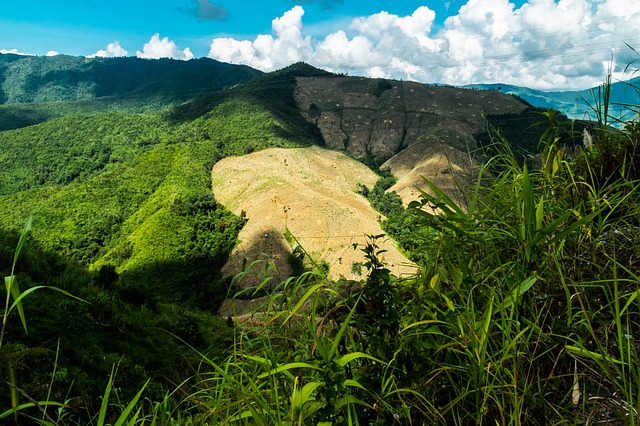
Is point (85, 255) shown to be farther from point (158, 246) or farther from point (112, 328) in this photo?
point (112, 328)

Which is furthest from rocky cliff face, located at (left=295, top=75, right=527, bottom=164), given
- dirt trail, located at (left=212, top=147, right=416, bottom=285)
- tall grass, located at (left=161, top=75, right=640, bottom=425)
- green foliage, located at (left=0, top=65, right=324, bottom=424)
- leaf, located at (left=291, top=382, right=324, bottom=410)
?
leaf, located at (left=291, top=382, right=324, bottom=410)

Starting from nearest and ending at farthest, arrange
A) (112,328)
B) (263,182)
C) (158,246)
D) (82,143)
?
(112,328), (158,246), (263,182), (82,143)

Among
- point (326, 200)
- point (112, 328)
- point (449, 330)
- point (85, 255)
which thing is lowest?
point (85, 255)

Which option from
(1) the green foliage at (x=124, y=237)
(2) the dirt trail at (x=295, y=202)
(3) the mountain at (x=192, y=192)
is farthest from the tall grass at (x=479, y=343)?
(2) the dirt trail at (x=295, y=202)

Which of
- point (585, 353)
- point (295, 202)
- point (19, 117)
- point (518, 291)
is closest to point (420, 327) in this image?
point (518, 291)

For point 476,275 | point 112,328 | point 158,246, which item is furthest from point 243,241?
point 476,275

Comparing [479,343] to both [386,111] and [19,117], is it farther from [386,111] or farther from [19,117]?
[19,117]

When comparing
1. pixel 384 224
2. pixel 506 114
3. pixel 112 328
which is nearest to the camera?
pixel 112 328

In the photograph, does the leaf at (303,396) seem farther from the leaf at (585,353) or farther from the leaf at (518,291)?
the leaf at (585,353)
